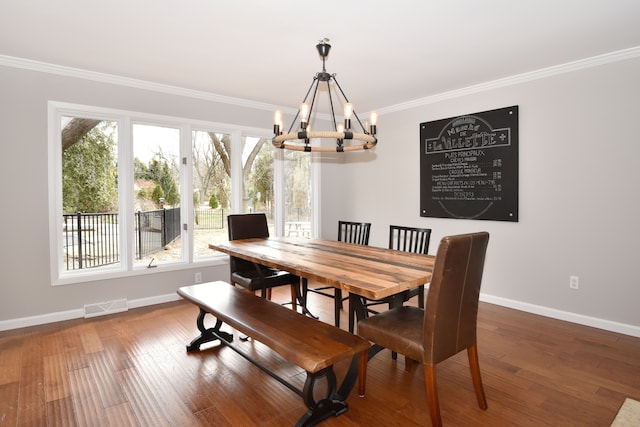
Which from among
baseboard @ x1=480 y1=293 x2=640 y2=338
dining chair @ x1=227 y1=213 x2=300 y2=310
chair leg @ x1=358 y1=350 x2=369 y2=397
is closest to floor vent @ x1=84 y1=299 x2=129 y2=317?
dining chair @ x1=227 y1=213 x2=300 y2=310

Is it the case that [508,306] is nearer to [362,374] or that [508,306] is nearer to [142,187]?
[362,374]

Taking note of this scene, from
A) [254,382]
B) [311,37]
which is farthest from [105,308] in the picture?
[311,37]

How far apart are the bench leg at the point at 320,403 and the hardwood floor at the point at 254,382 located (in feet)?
0.20

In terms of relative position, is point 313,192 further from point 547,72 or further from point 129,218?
point 547,72

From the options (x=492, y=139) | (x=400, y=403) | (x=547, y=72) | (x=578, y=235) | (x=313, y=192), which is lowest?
(x=400, y=403)

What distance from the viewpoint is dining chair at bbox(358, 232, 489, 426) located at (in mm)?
1767

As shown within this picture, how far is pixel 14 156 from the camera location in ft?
10.6

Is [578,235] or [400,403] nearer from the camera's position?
[400,403]

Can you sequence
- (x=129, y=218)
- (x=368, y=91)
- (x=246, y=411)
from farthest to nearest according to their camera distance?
1. (x=368, y=91)
2. (x=129, y=218)
3. (x=246, y=411)

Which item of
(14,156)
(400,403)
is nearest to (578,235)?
(400,403)

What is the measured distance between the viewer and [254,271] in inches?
139

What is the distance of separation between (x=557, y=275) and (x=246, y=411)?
10.4 feet

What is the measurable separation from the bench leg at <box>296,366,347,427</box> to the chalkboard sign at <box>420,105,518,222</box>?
110 inches

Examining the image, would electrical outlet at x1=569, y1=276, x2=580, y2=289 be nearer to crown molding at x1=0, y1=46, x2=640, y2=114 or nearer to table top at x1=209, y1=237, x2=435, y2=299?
table top at x1=209, y1=237, x2=435, y2=299
